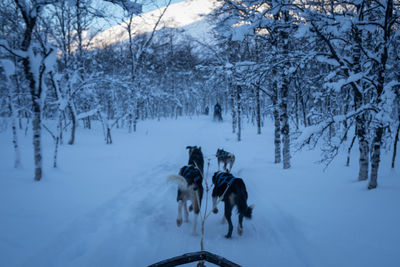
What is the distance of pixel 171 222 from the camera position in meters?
4.21

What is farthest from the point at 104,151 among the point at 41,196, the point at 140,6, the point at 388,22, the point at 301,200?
the point at 388,22

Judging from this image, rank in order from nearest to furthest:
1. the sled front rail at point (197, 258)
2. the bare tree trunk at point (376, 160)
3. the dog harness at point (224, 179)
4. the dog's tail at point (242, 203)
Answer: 1. the sled front rail at point (197, 258)
2. the dog's tail at point (242, 203)
3. the dog harness at point (224, 179)
4. the bare tree trunk at point (376, 160)

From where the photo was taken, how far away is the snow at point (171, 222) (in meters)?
3.03

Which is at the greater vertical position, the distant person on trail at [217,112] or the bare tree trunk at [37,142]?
the distant person on trail at [217,112]

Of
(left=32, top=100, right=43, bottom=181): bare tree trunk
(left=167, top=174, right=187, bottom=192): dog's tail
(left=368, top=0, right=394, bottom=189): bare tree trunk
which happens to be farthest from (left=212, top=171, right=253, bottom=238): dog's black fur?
(left=32, top=100, right=43, bottom=181): bare tree trunk

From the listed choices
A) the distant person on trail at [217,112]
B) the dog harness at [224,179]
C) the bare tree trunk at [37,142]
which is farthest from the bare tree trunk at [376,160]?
the distant person on trail at [217,112]

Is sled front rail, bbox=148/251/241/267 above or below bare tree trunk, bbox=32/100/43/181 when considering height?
below

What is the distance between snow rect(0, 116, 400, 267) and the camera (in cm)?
303

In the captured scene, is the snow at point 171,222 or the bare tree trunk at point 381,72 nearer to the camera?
the snow at point 171,222

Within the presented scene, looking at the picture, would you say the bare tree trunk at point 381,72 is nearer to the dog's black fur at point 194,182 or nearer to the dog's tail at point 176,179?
the dog's black fur at point 194,182

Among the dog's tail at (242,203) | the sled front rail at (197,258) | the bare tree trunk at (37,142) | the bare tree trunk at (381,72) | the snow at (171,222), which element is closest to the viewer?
the sled front rail at (197,258)

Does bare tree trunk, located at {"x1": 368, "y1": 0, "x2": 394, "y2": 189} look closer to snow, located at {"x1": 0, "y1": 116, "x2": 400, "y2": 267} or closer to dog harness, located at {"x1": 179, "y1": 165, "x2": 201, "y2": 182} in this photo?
snow, located at {"x1": 0, "y1": 116, "x2": 400, "y2": 267}

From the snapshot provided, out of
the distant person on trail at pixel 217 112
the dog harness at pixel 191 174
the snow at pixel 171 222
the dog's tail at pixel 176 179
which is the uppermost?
the distant person on trail at pixel 217 112

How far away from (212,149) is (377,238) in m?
9.35
